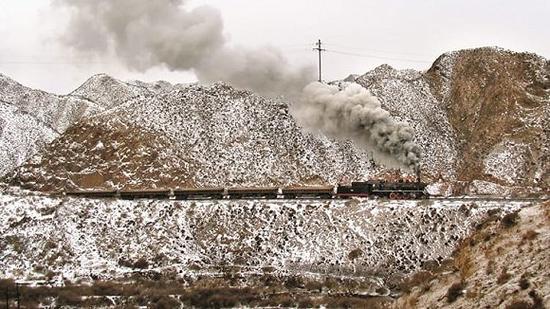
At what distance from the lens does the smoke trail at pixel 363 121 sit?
202 feet

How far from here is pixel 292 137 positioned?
296 feet

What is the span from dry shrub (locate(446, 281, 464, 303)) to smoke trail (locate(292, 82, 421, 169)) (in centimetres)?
4091

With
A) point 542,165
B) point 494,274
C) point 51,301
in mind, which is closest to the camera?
point 494,274

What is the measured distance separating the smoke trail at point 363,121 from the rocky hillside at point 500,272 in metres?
37.7

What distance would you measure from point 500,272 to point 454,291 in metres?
1.44

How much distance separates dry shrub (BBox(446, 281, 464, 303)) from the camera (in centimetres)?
1853

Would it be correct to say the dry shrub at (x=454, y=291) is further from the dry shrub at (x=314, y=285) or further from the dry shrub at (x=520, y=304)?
the dry shrub at (x=314, y=285)

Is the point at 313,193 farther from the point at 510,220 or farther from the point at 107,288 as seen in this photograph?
the point at 510,220

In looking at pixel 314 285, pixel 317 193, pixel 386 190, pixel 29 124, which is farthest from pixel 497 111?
pixel 29 124

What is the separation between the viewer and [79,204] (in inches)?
2285

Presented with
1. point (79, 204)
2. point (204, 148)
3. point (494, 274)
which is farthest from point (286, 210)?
point (494, 274)

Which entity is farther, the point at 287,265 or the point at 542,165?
the point at 542,165

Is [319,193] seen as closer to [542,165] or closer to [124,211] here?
[124,211]

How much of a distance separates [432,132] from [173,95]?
128 feet
